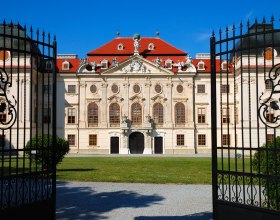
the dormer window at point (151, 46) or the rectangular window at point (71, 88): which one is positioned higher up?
the dormer window at point (151, 46)

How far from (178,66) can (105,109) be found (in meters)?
9.33

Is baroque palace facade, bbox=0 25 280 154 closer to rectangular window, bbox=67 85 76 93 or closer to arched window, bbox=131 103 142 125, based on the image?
arched window, bbox=131 103 142 125

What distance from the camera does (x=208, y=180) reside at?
48.3ft

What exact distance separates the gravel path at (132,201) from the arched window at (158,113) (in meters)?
26.4

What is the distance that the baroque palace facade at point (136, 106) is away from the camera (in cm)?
3997

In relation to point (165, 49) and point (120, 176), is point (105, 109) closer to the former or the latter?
point (165, 49)

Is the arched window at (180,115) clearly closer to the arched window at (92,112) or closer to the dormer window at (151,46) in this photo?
the dormer window at (151,46)

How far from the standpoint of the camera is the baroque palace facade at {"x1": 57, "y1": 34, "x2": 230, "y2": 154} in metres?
40.0

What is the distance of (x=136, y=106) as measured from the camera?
40.3m

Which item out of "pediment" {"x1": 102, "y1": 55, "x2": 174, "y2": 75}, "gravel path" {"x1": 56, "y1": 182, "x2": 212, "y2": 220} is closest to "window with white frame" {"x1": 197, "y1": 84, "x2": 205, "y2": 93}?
"pediment" {"x1": 102, "y1": 55, "x2": 174, "y2": 75}

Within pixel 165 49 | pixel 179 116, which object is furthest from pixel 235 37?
pixel 165 49

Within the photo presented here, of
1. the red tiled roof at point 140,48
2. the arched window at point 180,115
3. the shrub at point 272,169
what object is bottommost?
the shrub at point 272,169

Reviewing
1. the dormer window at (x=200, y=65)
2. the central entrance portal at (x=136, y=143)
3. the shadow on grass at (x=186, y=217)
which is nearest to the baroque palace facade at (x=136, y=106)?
the central entrance portal at (x=136, y=143)

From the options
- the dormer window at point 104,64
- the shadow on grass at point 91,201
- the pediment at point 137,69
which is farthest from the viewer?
the dormer window at point 104,64
